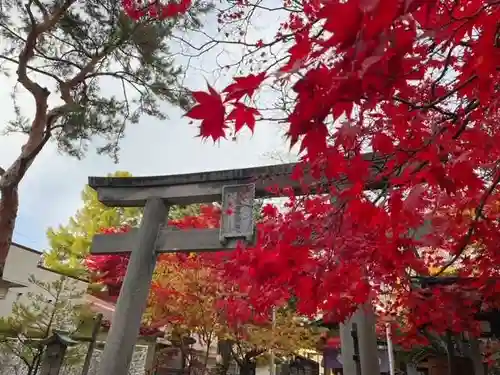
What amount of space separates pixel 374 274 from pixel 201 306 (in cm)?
669

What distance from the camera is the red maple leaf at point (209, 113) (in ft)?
5.00

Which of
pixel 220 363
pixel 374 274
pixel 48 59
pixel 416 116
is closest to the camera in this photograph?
pixel 416 116

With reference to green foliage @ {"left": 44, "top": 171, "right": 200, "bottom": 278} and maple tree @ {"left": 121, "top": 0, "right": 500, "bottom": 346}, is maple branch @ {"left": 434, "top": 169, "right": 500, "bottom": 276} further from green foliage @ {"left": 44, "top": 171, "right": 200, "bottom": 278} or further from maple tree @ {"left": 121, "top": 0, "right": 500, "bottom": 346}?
green foliage @ {"left": 44, "top": 171, "right": 200, "bottom": 278}

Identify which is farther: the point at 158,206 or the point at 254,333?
the point at 254,333

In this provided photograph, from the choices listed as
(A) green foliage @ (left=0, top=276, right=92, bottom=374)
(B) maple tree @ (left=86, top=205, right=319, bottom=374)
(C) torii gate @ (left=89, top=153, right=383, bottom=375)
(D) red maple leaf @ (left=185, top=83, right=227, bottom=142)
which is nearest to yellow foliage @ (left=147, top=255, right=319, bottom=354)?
(B) maple tree @ (left=86, top=205, right=319, bottom=374)

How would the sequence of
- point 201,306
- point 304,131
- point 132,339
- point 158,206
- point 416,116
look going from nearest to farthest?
point 304,131
point 416,116
point 132,339
point 158,206
point 201,306

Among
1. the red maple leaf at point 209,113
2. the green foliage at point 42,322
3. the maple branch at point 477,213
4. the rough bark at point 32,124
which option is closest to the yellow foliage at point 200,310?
the green foliage at point 42,322

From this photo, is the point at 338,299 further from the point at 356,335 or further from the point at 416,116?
the point at 416,116

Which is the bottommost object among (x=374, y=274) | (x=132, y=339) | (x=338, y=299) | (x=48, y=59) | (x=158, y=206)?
(x=132, y=339)

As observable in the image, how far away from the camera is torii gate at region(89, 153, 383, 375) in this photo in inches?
196

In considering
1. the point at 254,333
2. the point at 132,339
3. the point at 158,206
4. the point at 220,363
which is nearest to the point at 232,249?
the point at 158,206

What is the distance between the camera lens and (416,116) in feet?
7.37

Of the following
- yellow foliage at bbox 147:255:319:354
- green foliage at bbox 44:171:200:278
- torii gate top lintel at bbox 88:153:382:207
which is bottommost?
yellow foliage at bbox 147:255:319:354

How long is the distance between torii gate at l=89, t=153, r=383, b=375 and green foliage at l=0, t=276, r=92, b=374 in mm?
3811
